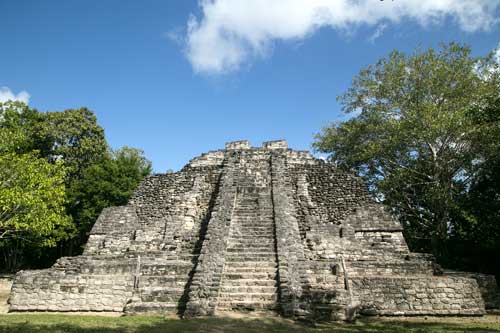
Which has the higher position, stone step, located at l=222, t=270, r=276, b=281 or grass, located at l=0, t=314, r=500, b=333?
stone step, located at l=222, t=270, r=276, b=281

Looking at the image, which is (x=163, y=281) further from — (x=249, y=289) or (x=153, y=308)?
(x=249, y=289)

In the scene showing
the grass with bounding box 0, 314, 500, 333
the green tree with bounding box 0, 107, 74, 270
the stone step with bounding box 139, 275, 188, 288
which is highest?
the green tree with bounding box 0, 107, 74, 270

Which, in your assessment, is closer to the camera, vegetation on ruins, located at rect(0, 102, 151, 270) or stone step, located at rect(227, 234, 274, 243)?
stone step, located at rect(227, 234, 274, 243)

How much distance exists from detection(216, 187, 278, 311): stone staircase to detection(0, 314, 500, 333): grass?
860 millimetres

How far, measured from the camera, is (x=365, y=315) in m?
8.75

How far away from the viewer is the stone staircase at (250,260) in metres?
8.34

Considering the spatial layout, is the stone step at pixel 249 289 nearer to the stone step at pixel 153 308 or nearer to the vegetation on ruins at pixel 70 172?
the stone step at pixel 153 308

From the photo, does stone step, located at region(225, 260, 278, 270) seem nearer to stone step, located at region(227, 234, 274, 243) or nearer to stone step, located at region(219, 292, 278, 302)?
stone step, located at region(219, 292, 278, 302)

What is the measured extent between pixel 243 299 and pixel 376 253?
5.16 meters

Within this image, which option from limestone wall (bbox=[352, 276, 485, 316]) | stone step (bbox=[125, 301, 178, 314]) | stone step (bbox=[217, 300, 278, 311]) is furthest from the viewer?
limestone wall (bbox=[352, 276, 485, 316])

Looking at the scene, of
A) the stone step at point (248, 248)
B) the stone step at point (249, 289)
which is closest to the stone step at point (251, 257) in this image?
the stone step at point (248, 248)

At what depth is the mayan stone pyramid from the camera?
8.67m

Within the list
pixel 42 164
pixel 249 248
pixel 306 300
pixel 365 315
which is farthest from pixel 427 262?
pixel 42 164

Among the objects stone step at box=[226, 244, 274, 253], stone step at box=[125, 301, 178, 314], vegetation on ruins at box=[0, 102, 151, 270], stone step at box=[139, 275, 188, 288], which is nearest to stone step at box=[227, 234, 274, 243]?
stone step at box=[226, 244, 274, 253]
